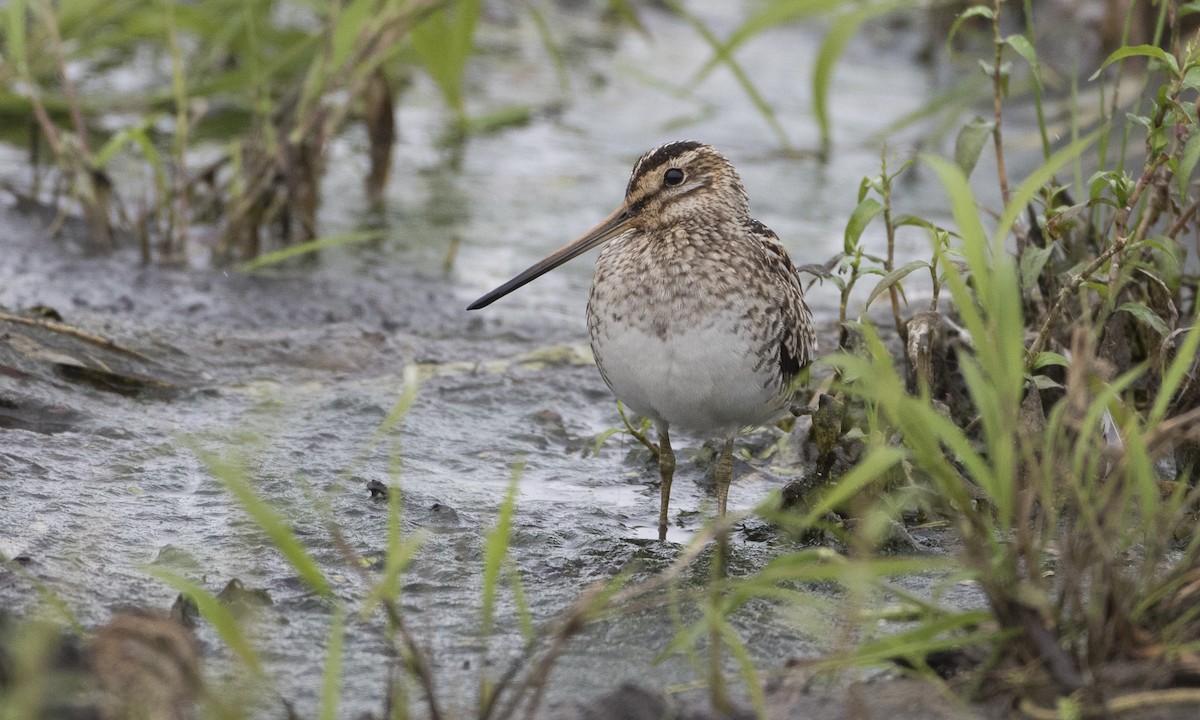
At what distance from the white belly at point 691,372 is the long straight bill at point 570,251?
43 cm

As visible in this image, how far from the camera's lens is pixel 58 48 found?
5520 mm

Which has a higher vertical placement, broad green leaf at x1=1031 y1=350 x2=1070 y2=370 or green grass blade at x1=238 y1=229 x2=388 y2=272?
green grass blade at x1=238 y1=229 x2=388 y2=272

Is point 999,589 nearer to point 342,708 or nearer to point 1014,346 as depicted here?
point 1014,346

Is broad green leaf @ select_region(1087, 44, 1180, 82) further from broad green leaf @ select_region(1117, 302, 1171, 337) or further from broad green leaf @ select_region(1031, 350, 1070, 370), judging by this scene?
broad green leaf @ select_region(1031, 350, 1070, 370)

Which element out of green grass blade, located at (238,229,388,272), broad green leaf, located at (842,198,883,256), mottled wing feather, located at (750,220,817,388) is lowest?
mottled wing feather, located at (750,220,817,388)

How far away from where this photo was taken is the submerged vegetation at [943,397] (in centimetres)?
247

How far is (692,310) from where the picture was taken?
359 cm

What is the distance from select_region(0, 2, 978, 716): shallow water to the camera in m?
3.11

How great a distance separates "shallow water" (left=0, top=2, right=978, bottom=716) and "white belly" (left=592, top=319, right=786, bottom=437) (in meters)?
0.38

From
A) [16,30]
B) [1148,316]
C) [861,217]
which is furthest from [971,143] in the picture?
[16,30]

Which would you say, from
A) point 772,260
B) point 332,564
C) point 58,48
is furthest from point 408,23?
point 332,564

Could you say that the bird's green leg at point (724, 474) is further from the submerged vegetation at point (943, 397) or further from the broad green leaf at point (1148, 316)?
the broad green leaf at point (1148, 316)

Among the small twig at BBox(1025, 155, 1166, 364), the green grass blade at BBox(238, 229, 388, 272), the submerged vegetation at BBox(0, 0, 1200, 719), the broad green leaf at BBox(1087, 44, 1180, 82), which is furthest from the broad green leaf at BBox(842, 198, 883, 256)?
the green grass blade at BBox(238, 229, 388, 272)

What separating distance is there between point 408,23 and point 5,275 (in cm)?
184
